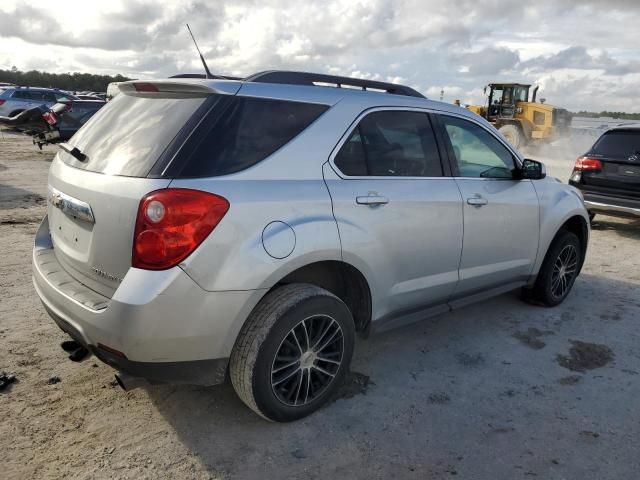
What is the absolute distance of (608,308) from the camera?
4.98 meters

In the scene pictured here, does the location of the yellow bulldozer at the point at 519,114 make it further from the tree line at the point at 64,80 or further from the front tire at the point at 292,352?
the tree line at the point at 64,80

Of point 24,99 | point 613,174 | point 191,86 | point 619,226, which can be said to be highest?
point 191,86

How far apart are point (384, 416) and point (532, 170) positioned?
234cm

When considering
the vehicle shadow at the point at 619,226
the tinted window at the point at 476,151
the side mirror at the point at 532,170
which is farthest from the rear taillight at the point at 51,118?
the side mirror at the point at 532,170

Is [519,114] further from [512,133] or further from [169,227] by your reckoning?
[169,227]

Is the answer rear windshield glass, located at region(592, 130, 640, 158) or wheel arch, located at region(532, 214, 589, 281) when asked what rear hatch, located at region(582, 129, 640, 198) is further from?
wheel arch, located at region(532, 214, 589, 281)

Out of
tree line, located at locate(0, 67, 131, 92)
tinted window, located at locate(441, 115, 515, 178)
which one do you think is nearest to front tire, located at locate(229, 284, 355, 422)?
tinted window, located at locate(441, 115, 515, 178)

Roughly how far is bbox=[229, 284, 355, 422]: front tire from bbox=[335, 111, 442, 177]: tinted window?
0.78m

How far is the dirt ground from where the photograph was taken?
262 cm

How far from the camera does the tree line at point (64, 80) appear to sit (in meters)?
61.3

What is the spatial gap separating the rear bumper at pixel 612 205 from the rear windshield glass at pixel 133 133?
6.45 metres

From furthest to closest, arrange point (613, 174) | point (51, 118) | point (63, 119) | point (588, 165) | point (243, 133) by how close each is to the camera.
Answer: point (63, 119) < point (51, 118) < point (588, 165) < point (613, 174) < point (243, 133)

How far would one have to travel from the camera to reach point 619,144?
7953 mm

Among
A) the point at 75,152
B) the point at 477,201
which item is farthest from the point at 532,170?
the point at 75,152
